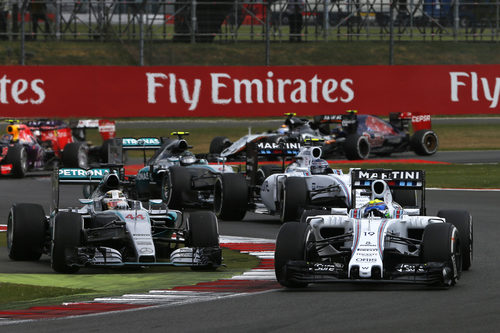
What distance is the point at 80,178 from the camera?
17.0 m

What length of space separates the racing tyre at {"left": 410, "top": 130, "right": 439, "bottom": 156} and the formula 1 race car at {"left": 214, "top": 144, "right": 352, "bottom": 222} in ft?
47.5

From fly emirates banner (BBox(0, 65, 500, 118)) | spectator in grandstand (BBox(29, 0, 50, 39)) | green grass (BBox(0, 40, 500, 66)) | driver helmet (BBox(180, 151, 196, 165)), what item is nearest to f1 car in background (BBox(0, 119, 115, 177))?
fly emirates banner (BBox(0, 65, 500, 118))

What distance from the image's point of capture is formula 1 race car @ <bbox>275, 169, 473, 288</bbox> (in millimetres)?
12789

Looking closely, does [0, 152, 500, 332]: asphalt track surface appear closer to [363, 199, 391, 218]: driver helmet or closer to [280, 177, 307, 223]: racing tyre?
[363, 199, 391, 218]: driver helmet

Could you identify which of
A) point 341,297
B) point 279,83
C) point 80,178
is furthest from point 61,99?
point 341,297

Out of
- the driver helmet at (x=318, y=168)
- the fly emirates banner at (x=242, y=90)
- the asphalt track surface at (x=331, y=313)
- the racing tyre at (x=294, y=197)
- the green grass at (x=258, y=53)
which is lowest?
the asphalt track surface at (x=331, y=313)

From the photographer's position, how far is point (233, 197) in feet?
71.8

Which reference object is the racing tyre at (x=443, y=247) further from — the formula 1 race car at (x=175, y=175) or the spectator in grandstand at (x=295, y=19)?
the spectator in grandstand at (x=295, y=19)

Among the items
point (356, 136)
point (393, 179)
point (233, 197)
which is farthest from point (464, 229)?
point (356, 136)

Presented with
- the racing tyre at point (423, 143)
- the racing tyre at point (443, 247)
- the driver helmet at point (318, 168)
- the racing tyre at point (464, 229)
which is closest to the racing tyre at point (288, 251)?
the racing tyre at point (443, 247)

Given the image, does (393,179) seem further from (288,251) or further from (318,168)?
(318,168)

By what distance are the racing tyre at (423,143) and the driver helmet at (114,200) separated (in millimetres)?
22200

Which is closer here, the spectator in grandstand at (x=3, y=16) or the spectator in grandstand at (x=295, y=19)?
the spectator in grandstand at (x=3, y=16)

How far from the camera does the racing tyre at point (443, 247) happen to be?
12.9 m
